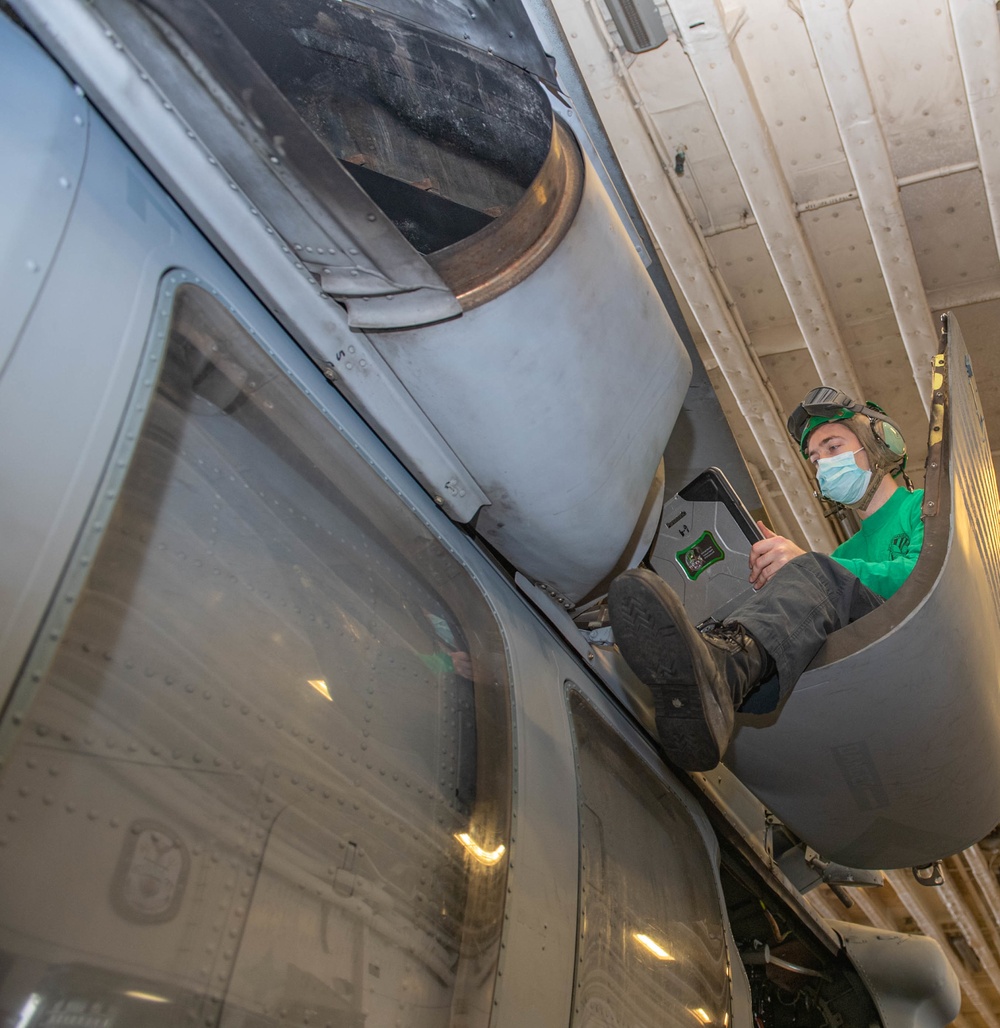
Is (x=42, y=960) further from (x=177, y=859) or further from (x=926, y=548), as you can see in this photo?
(x=926, y=548)

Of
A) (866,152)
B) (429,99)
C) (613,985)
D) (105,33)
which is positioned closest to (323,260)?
(105,33)

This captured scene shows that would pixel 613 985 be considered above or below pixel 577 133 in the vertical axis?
below

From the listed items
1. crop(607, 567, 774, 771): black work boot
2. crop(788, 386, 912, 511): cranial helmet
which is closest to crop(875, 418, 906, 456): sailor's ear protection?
crop(788, 386, 912, 511): cranial helmet

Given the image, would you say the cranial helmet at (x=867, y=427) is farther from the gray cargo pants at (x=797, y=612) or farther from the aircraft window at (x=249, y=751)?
the aircraft window at (x=249, y=751)

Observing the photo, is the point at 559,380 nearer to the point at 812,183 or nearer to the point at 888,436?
the point at 888,436

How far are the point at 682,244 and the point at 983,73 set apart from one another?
1.55 meters

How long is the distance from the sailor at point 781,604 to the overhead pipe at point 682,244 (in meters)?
1.93

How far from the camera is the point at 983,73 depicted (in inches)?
149

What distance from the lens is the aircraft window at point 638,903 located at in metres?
1.78

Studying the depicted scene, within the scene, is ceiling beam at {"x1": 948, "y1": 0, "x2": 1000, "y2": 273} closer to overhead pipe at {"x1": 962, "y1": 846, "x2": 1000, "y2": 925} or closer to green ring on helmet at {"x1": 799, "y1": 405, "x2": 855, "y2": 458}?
green ring on helmet at {"x1": 799, "y1": 405, "x2": 855, "y2": 458}

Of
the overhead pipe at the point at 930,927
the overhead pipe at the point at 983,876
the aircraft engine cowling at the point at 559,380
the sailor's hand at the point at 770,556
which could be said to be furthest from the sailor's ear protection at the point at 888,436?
the overhead pipe at the point at 983,876

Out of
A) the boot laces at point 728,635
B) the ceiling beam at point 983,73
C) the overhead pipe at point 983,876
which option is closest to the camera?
the boot laces at point 728,635

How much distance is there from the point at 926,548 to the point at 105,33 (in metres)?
2.14

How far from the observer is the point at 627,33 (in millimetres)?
3883
